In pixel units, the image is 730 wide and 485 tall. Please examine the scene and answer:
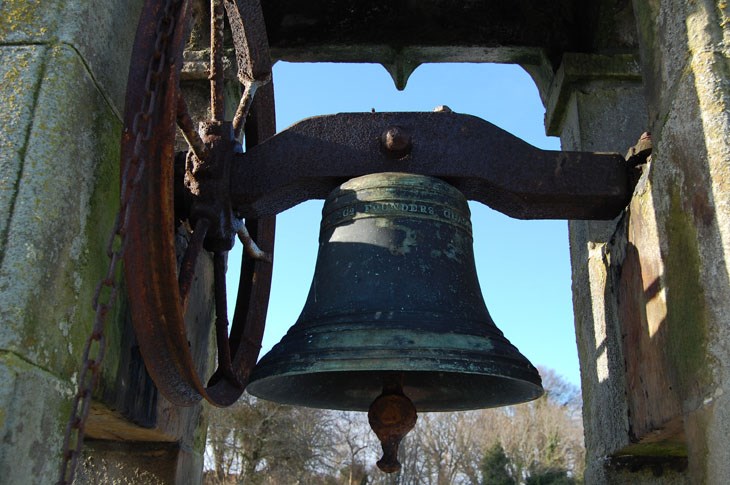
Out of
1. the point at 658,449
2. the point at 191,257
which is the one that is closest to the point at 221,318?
the point at 191,257

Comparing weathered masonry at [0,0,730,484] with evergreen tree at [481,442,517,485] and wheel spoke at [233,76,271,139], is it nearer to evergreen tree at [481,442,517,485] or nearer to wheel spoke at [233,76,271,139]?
wheel spoke at [233,76,271,139]

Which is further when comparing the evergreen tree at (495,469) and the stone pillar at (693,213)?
the evergreen tree at (495,469)

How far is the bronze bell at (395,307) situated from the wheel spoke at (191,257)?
1.00 feet

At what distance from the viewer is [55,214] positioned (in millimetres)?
1581

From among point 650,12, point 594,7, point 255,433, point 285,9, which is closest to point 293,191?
point 650,12

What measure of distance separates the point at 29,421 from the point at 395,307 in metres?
0.87

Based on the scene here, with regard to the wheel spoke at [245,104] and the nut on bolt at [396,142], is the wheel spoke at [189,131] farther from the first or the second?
the nut on bolt at [396,142]

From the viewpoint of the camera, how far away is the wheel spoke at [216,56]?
2.50 meters

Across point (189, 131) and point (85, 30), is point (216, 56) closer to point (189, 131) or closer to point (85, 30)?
point (189, 131)

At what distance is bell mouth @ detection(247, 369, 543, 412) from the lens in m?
2.29

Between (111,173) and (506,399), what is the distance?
124 centimetres

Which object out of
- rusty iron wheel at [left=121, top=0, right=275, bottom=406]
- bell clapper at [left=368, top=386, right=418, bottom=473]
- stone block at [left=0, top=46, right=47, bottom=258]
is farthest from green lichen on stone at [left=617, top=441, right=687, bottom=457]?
stone block at [left=0, top=46, right=47, bottom=258]

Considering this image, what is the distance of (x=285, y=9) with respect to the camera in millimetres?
3287

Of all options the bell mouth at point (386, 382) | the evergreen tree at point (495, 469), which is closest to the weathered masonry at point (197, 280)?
the bell mouth at point (386, 382)
